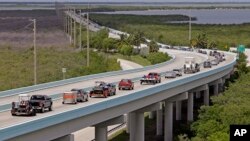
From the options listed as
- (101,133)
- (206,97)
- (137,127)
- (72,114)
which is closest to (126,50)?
(206,97)

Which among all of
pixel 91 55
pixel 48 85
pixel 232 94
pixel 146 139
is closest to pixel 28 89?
pixel 48 85

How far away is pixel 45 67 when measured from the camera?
337 ft

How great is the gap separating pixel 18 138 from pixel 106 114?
1189 cm

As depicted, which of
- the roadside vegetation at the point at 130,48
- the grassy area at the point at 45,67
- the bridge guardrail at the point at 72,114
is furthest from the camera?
the roadside vegetation at the point at 130,48

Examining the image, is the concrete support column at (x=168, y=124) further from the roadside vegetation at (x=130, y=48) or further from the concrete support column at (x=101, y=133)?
the roadside vegetation at (x=130, y=48)

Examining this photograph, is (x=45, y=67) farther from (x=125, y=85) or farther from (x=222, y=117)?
(x=222, y=117)

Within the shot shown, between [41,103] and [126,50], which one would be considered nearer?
[41,103]

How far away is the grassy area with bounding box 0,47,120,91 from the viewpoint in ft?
276

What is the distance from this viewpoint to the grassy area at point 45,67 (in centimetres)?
8425

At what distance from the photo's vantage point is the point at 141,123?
177 feet

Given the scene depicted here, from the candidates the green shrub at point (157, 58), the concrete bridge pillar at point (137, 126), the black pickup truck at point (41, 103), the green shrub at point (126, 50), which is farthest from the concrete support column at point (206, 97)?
the green shrub at point (126, 50)

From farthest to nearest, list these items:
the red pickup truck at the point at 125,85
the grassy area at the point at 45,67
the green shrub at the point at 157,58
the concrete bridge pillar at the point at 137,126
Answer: the green shrub at the point at 157,58 → the grassy area at the point at 45,67 → the red pickup truck at the point at 125,85 → the concrete bridge pillar at the point at 137,126

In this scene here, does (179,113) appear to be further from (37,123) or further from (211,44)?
(211,44)

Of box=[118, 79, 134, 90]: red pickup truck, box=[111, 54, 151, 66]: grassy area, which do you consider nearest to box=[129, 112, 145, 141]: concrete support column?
box=[118, 79, 134, 90]: red pickup truck
